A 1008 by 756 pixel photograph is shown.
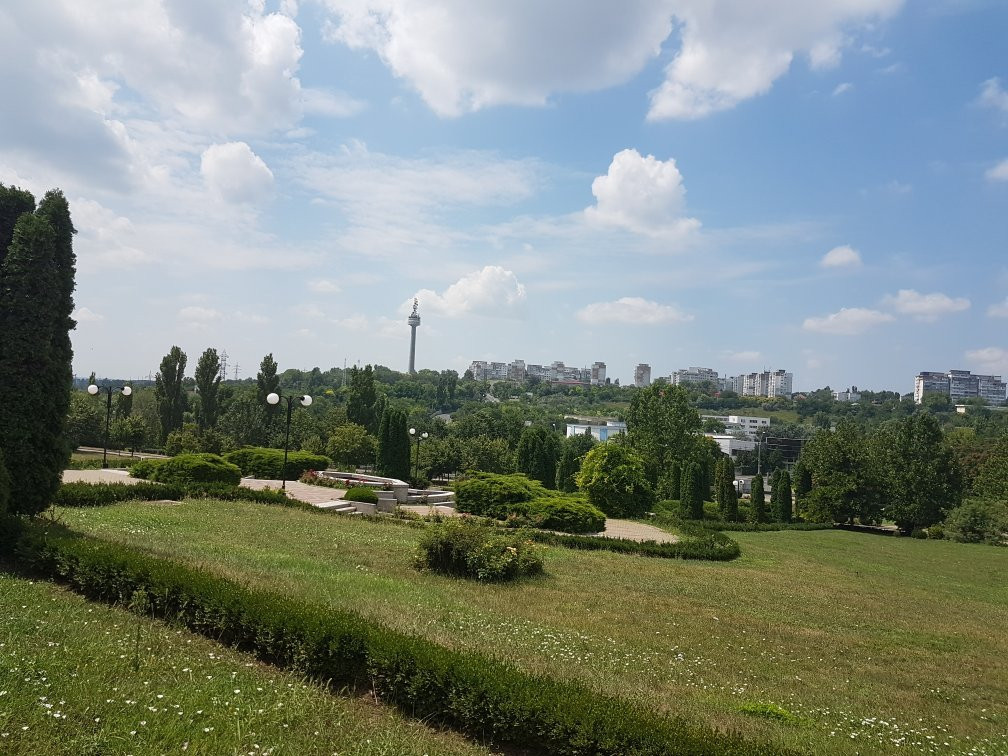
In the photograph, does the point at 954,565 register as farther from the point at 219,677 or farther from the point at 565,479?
the point at 219,677

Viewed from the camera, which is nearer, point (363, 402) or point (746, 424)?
point (363, 402)

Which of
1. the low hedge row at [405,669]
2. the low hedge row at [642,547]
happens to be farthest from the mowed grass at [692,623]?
the low hedge row at [405,669]

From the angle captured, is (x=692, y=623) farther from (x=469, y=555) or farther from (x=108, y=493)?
(x=108, y=493)

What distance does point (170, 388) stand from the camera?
157 feet

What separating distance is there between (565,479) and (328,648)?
33326mm

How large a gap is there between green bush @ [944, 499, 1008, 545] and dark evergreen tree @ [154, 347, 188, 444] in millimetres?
50970

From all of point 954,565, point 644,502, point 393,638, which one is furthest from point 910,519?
point 393,638

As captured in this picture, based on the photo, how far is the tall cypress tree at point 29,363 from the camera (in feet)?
31.8

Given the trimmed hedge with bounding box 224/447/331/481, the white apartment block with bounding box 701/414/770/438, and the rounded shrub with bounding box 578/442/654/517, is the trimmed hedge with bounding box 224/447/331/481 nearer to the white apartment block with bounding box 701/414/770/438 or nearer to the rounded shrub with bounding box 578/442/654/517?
the rounded shrub with bounding box 578/442/654/517

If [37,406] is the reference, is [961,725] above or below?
below

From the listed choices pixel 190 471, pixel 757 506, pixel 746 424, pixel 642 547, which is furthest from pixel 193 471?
pixel 746 424

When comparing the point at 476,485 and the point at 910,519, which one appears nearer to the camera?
the point at 476,485

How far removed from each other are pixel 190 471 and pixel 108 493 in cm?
483

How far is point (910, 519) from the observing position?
3719cm
